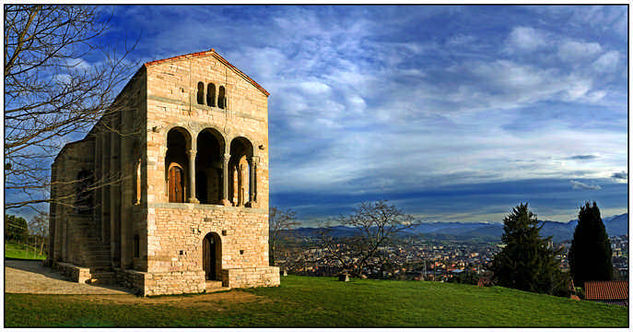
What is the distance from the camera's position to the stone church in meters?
19.3

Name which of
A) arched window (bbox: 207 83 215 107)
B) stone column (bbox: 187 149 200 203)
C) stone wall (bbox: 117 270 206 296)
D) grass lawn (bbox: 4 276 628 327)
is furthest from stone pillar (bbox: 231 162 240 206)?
stone wall (bbox: 117 270 206 296)

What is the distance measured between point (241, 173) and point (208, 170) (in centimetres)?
285

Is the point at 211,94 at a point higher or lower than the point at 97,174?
higher

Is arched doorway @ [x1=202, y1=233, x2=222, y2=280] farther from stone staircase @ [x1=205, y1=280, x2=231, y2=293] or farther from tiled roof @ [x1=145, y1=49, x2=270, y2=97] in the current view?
tiled roof @ [x1=145, y1=49, x2=270, y2=97]

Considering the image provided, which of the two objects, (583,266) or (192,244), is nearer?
(192,244)

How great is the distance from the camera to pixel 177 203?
19.9 meters

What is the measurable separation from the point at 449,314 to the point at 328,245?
16.1 meters

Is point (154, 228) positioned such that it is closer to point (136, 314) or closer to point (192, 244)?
point (192, 244)

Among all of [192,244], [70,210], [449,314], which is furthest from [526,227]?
[70,210]

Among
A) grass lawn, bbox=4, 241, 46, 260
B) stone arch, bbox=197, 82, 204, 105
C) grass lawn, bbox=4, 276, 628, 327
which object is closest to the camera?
grass lawn, bbox=4, 276, 628, 327

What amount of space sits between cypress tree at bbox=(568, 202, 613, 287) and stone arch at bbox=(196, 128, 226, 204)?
98.1 feet

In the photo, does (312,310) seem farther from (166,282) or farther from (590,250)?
(590,250)

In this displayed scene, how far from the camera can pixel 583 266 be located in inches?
1484

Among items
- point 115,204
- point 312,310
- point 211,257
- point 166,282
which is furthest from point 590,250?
point 115,204
